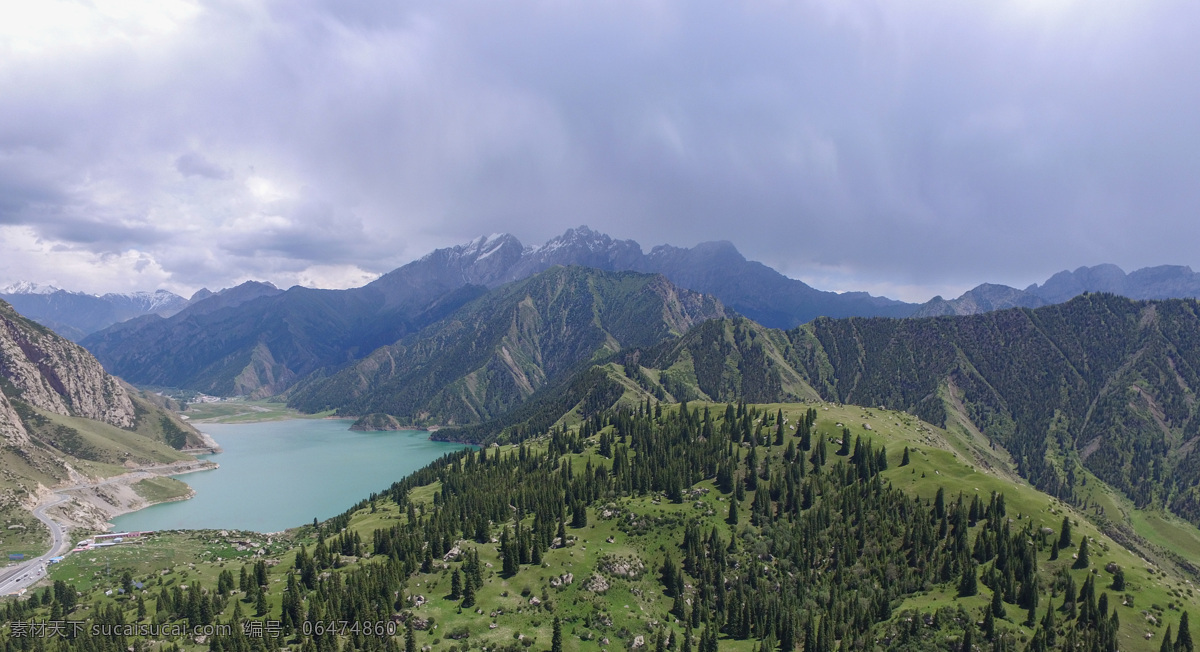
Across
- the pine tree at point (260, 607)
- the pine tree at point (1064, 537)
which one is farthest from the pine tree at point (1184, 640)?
the pine tree at point (260, 607)

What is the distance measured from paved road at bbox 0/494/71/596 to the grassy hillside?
24.8ft

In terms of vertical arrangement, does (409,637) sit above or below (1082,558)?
below

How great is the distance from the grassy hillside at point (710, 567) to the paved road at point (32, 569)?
755 centimetres

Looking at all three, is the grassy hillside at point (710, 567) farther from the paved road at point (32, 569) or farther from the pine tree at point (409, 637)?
the paved road at point (32, 569)

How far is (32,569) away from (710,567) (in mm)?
158893

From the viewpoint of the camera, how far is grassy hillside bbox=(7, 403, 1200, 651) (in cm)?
9431

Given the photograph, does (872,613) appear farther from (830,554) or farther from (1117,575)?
(1117,575)

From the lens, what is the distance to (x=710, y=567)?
121 metres

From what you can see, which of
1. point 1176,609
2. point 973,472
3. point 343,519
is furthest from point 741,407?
point 343,519

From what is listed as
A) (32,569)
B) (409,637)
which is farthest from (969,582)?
(32,569)

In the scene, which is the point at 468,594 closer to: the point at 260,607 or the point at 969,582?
the point at 260,607

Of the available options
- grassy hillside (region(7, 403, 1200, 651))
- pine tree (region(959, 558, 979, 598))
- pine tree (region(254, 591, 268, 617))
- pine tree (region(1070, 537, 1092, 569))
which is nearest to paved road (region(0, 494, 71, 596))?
grassy hillside (region(7, 403, 1200, 651))

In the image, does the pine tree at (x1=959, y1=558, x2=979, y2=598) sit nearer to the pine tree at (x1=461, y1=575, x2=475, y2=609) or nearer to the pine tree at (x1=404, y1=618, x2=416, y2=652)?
the pine tree at (x1=461, y1=575, x2=475, y2=609)

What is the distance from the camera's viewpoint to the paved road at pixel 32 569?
5193 inches
